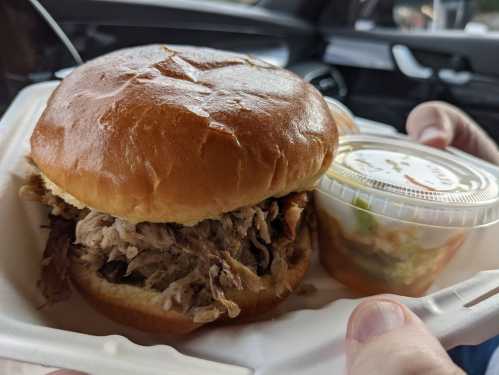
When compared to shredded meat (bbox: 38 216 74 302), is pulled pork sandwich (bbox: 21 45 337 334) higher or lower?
higher

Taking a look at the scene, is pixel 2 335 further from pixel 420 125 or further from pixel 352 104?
pixel 352 104

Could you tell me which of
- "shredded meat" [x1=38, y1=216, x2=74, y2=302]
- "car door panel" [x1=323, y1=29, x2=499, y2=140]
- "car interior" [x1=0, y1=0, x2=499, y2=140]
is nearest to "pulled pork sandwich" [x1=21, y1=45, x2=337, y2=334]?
"shredded meat" [x1=38, y1=216, x2=74, y2=302]

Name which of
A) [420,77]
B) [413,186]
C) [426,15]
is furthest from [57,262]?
[426,15]

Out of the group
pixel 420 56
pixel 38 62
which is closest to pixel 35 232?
pixel 38 62

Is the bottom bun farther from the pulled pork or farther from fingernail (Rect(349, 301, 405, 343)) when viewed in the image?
fingernail (Rect(349, 301, 405, 343))

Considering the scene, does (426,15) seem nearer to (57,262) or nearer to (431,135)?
(431,135)

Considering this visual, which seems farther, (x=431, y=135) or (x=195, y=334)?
(x=431, y=135)
